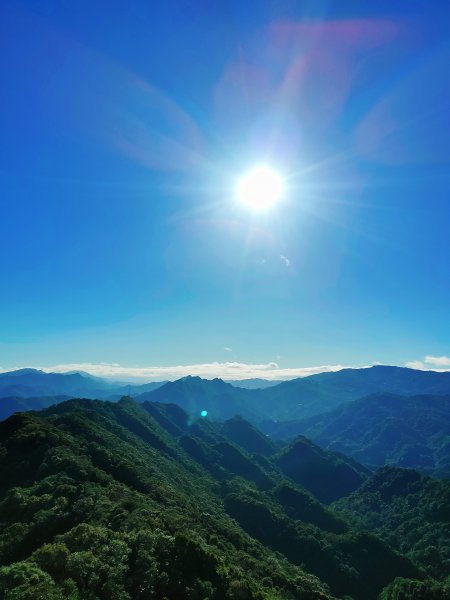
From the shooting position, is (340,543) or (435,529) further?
(435,529)

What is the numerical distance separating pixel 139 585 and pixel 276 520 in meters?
154

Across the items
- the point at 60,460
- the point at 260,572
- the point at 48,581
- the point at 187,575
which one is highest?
A: the point at 60,460

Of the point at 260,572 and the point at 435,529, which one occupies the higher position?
the point at 260,572

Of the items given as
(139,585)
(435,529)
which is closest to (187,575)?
(139,585)

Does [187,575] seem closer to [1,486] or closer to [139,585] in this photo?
[139,585]

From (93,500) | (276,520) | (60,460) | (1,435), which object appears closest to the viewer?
(93,500)

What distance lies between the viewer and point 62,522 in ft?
214

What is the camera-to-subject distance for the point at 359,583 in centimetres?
14262

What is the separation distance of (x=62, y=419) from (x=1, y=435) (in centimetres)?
5199

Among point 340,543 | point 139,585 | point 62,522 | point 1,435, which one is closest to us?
point 139,585

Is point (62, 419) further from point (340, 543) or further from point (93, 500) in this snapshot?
point (340, 543)

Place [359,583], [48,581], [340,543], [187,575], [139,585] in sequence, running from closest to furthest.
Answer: [48,581]
[139,585]
[187,575]
[359,583]
[340,543]

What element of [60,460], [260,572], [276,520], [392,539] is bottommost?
[392,539]

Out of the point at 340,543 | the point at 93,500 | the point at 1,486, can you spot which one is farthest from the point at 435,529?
the point at 1,486
